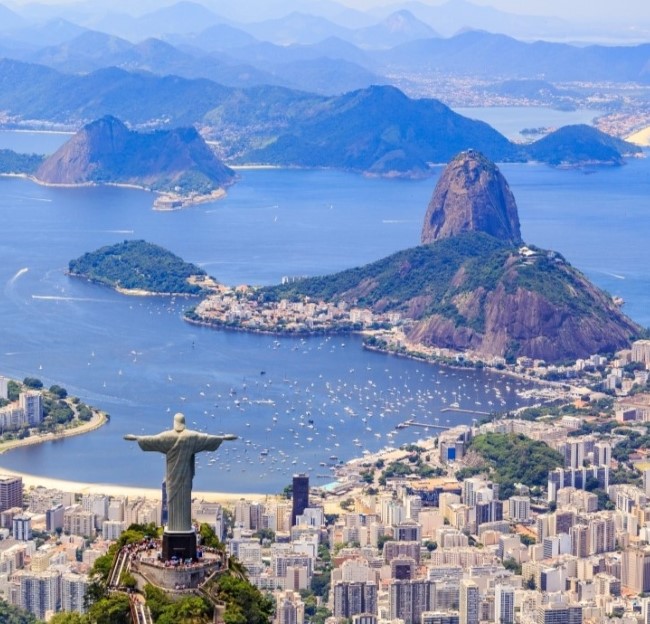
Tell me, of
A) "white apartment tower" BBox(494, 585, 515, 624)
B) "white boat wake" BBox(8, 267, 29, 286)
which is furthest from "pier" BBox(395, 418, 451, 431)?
"white boat wake" BBox(8, 267, 29, 286)

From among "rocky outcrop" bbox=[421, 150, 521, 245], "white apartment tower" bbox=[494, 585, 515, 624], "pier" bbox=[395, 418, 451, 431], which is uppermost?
"rocky outcrop" bbox=[421, 150, 521, 245]

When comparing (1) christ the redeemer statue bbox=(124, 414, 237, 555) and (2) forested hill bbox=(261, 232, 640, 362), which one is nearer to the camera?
(1) christ the redeemer statue bbox=(124, 414, 237, 555)

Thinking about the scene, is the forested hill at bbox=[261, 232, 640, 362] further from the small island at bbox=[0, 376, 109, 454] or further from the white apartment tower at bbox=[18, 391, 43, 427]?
the white apartment tower at bbox=[18, 391, 43, 427]

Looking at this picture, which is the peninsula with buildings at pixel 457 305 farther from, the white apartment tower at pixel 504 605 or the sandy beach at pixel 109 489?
the white apartment tower at pixel 504 605

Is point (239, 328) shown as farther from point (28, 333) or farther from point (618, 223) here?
point (618, 223)

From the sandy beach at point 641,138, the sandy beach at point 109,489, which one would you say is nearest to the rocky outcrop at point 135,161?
the sandy beach at point 641,138

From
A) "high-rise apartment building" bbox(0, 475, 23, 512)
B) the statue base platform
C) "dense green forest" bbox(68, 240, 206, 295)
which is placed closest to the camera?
the statue base platform
